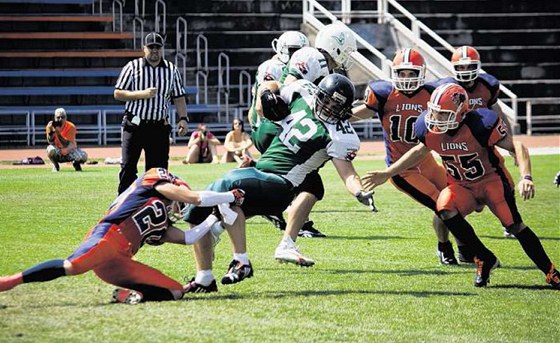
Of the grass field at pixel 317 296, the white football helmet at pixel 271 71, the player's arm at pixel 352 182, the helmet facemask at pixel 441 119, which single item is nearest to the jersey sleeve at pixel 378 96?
the white football helmet at pixel 271 71

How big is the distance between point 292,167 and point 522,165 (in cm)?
153

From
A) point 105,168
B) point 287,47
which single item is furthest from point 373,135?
point 287,47

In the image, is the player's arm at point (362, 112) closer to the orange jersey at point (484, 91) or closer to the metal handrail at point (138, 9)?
the orange jersey at point (484, 91)

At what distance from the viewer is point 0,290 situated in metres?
7.01

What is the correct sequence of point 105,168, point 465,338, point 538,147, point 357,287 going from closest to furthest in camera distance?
point 465,338 → point 357,287 → point 105,168 → point 538,147

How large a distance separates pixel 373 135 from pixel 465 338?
2272 cm

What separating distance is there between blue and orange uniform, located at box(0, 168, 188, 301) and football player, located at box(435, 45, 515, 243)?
322cm

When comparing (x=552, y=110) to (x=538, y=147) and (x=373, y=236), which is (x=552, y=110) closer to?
(x=538, y=147)

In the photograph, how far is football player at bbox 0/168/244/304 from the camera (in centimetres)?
713

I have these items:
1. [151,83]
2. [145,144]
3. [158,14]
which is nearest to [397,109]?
[145,144]

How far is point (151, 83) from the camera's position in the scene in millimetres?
→ 12461

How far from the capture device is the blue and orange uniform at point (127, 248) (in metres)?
7.08

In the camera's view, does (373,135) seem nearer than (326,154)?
No

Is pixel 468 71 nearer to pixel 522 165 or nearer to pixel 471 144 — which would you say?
pixel 471 144
